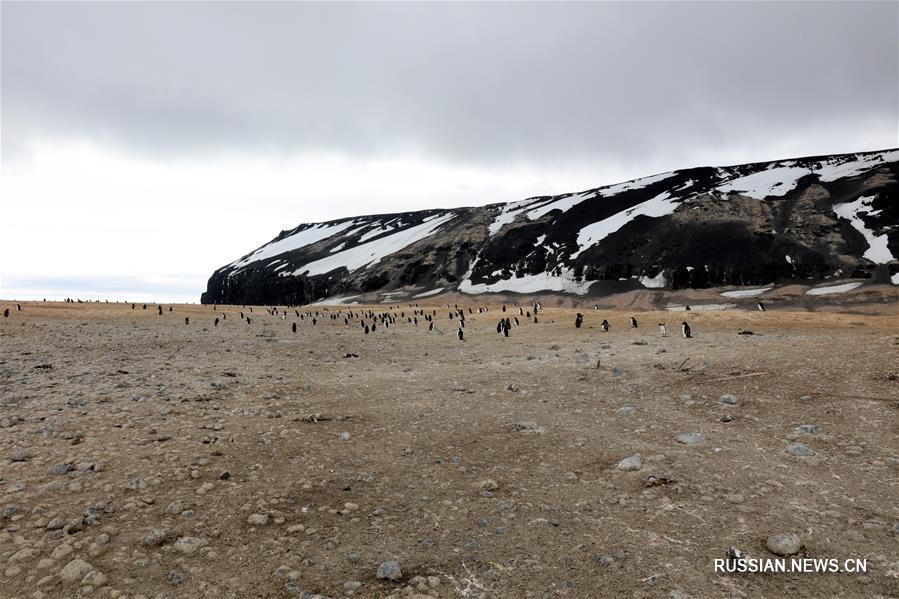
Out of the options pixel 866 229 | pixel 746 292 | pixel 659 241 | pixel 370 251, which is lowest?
pixel 746 292

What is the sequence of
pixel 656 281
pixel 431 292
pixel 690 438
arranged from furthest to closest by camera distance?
pixel 431 292 → pixel 656 281 → pixel 690 438

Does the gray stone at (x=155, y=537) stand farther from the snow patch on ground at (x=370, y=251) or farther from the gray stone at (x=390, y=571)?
the snow patch on ground at (x=370, y=251)

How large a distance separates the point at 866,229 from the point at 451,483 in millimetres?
112313

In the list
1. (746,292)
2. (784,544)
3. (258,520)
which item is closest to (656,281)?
(746,292)

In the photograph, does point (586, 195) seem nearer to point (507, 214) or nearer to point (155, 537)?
point (507, 214)

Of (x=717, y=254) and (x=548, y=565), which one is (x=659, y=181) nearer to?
(x=717, y=254)

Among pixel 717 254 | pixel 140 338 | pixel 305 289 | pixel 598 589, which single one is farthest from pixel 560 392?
pixel 305 289

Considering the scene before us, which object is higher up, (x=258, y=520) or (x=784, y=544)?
(x=258, y=520)

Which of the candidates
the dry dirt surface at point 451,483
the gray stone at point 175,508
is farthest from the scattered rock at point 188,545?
the gray stone at point 175,508

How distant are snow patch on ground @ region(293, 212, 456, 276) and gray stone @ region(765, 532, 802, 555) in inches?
5631

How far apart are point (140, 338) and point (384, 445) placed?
27.0 m

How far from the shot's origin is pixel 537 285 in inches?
4245

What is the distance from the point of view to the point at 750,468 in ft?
25.6

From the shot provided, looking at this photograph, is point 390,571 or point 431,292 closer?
point 390,571
